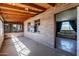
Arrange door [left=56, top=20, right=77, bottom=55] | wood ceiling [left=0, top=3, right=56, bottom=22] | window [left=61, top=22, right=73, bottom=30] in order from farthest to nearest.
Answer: wood ceiling [left=0, top=3, right=56, bottom=22]
window [left=61, top=22, right=73, bottom=30]
door [left=56, top=20, right=77, bottom=55]

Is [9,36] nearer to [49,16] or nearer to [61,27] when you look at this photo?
[49,16]

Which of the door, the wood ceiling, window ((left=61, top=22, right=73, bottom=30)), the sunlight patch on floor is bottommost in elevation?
the sunlight patch on floor

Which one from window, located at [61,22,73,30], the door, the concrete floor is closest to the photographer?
the door

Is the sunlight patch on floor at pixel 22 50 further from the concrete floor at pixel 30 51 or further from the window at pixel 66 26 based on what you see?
the window at pixel 66 26

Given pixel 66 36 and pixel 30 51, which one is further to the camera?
pixel 30 51

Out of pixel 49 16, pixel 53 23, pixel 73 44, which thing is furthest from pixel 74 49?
pixel 49 16

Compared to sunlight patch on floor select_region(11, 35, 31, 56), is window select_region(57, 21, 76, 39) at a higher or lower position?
higher

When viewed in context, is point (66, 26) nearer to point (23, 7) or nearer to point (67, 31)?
point (67, 31)

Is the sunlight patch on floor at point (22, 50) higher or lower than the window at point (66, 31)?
lower

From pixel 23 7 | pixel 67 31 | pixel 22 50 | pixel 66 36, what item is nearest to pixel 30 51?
pixel 22 50

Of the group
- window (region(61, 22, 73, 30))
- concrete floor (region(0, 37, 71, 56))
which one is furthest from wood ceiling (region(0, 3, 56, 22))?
concrete floor (region(0, 37, 71, 56))

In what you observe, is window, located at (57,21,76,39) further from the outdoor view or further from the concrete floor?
the concrete floor

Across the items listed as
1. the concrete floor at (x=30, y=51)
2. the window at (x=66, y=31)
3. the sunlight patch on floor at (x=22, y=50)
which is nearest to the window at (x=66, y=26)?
the window at (x=66, y=31)

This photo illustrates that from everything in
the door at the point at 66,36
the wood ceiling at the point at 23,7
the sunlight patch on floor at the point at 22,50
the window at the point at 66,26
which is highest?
the wood ceiling at the point at 23,7
